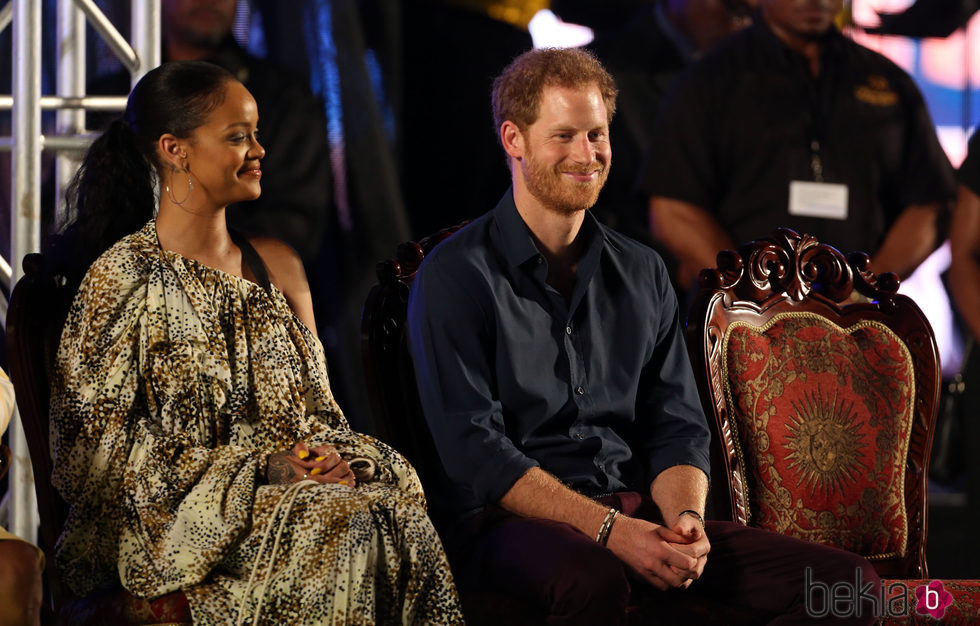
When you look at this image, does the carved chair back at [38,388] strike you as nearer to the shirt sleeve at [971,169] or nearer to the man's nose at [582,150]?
the man's nose at [582,150]

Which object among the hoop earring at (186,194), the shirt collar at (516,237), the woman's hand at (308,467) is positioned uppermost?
the hoop earring at (186,194)

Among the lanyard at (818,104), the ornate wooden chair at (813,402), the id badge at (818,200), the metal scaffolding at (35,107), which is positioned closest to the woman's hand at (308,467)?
the ornate wooden chair at (813,402)

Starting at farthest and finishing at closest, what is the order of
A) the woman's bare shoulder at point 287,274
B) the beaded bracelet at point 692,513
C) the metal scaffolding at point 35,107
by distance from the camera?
the metal scaffolding at point 35,107 < the woman's bare shoulder at point 287,274 < the beaded bracelet at point 692,513

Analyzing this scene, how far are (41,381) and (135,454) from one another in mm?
259

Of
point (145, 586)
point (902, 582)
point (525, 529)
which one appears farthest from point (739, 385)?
point (145, 586)

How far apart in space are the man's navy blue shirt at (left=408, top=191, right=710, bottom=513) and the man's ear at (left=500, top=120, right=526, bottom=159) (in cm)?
9

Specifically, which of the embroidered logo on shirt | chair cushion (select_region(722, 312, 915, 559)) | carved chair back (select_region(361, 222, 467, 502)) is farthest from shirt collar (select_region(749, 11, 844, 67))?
carved chair back (select_region(361, 222, 467, 502))

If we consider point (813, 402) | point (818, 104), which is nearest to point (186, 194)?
point (813, 402)

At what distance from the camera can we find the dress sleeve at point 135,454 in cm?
187

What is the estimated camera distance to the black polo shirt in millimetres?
4277

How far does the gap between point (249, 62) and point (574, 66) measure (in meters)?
2.04

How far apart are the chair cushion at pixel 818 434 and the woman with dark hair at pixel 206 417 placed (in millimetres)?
832

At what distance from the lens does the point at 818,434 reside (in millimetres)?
2406

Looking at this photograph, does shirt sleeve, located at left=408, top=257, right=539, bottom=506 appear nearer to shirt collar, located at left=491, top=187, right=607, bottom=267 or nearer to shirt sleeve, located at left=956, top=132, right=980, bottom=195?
shirt collar, located at left=491, top=187, right=607, bottom=267
